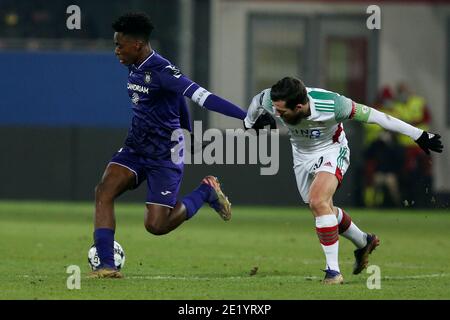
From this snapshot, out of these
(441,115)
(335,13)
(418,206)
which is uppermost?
(335,13)

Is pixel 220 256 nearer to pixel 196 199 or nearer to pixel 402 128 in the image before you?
pixel 196 199

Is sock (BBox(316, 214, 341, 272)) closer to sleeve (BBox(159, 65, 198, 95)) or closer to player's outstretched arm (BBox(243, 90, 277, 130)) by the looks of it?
player's outstretched arm (BBox(243, 90, 277, 130))

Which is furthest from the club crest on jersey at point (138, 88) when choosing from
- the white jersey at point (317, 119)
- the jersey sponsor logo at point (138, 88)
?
the white jersey at point (317, 119)

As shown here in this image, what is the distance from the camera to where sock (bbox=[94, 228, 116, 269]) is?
35.2ft

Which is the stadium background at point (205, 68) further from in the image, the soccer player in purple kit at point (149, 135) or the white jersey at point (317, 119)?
the white jersey at point (317, 119)

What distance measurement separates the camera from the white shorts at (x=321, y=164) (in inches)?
430

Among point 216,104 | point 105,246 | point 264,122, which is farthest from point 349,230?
point 105,246

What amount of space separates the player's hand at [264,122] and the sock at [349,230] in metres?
1.08

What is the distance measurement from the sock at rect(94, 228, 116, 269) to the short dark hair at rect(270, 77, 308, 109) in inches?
71.0

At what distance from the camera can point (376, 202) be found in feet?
75.7

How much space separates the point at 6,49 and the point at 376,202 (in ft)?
23.6

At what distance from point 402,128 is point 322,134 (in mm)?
781

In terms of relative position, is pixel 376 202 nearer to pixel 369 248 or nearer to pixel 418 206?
pixel 418 206
